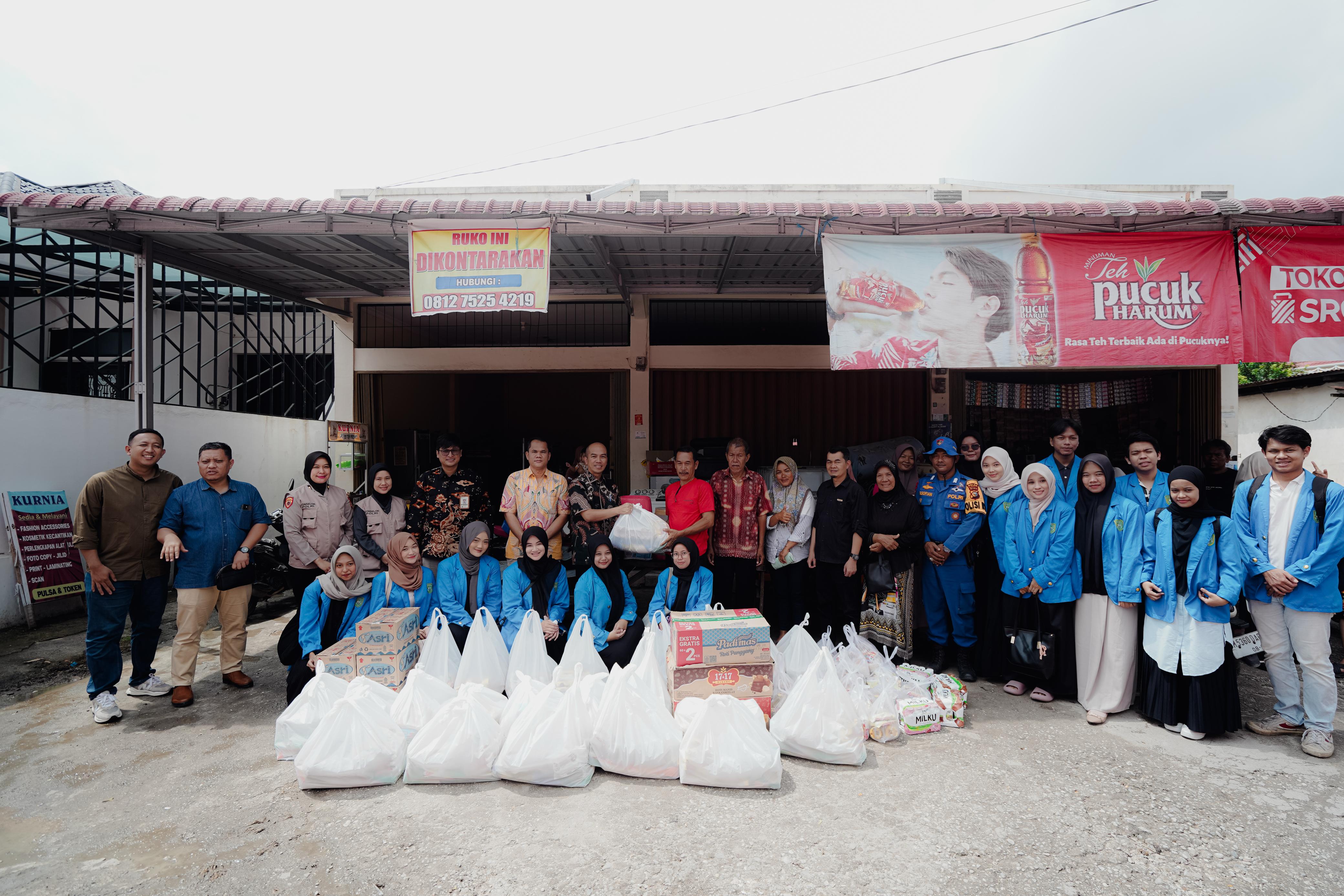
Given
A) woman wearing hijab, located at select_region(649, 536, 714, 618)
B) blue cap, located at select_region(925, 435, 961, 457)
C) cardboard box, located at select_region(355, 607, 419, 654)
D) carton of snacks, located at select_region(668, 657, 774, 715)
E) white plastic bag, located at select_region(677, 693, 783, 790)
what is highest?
blue cap, located at select_region(925, 435, 961, 457)

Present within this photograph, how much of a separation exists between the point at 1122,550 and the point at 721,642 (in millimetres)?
2394

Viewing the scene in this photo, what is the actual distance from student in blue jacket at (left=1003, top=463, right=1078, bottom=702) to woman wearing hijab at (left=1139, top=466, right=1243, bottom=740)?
394mm

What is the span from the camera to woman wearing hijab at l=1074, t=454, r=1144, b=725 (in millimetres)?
3758

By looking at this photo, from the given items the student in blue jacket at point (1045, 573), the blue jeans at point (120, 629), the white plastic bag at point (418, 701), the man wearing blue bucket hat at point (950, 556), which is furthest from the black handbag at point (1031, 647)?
the blue jeans at point (120, 629)

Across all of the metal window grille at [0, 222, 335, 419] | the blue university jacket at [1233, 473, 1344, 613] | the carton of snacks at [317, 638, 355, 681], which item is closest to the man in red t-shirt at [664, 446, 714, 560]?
the carton of snacks at [317, 638, 355, 681]

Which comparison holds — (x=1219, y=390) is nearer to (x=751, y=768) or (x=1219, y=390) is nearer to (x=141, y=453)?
(x=751, y=768)

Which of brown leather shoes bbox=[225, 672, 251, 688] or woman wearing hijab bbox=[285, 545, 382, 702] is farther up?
woman wearing hijab bbox=[285, 545, 382, 702]

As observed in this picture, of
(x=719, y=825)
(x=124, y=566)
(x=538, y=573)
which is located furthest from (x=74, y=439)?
(x=719, y=825)

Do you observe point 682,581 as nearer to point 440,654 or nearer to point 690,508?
point 690,508

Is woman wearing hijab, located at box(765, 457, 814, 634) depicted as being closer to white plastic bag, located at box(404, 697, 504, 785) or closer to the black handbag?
the black handbag

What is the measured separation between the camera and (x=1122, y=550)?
3.79 metres

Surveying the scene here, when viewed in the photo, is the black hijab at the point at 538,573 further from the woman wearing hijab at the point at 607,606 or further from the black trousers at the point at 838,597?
the black trousers at the point at 838,597

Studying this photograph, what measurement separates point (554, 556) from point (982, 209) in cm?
368

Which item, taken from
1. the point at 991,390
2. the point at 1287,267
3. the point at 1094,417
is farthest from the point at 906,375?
the point at 1287,267
